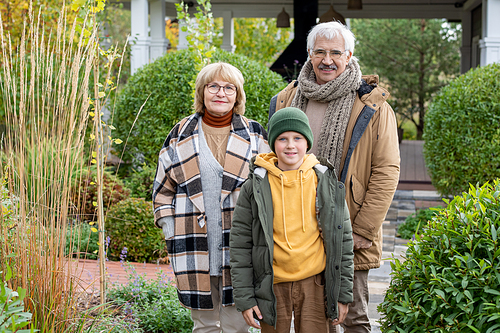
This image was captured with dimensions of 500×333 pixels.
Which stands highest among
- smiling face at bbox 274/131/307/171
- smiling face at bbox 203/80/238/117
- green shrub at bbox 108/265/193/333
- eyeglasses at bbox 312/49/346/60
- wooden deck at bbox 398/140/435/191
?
eyeglasses at bbox 312/49/346/60

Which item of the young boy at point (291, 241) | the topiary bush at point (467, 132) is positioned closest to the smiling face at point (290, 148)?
the young boy at point (291, 241)

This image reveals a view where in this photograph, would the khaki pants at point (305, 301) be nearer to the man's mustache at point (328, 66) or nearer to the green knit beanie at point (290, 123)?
the green knit beanie at point (290, 123)

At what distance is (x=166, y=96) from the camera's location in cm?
552

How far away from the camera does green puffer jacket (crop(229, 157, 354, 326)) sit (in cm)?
196

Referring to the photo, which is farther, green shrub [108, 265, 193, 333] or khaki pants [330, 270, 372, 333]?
green shrub [108, 265, 193, 333]

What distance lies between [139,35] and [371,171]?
249 inches

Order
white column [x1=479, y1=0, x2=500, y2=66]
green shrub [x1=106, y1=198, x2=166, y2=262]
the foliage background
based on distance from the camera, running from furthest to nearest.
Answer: the foliage background, white column [x1=479, y1=0, x2=500, y2=66], green shrub [x1=106, y1=198, x2=166, y2=262]

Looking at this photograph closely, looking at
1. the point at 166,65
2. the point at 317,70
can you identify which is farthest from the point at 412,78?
the point at 317,70

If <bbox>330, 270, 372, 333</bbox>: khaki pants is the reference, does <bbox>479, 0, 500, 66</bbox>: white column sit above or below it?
above

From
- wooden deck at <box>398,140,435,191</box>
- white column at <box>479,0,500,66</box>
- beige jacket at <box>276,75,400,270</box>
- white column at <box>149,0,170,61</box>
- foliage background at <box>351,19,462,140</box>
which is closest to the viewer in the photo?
beige jacket at <box>276,75,400,270</box>

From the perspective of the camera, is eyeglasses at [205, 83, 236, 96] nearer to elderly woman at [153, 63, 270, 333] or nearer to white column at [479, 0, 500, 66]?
elderly woman at [153, 63, 270, 333]

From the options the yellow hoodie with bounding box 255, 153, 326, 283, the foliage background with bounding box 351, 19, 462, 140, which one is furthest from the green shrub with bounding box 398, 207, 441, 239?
the foliage background with bounding box 351, 19, 462, 140

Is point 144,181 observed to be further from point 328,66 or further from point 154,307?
point 328,66

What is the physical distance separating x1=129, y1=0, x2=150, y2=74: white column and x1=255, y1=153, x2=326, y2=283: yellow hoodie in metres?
6.22
